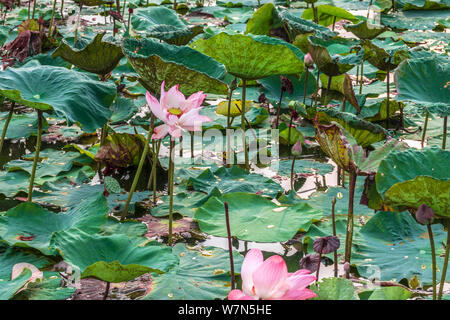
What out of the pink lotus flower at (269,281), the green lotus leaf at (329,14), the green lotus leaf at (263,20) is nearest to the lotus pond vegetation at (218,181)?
the pink lotus flower at (269,281)

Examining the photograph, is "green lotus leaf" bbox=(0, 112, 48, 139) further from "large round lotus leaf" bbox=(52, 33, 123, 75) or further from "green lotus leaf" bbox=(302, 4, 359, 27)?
"green lotus leaf" bbox=(302, 4, 359, 27)

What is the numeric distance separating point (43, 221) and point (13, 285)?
416 millimetres

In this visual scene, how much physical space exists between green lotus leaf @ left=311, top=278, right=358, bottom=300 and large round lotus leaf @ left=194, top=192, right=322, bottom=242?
1.61 ft

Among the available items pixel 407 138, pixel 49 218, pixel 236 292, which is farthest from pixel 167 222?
pixel 407 138

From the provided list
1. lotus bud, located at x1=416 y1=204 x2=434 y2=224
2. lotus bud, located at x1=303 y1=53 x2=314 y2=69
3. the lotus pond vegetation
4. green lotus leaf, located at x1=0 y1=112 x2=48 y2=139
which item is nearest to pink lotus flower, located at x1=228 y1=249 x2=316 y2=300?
the lotus pond vegetation

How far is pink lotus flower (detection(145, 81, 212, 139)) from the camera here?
168cm

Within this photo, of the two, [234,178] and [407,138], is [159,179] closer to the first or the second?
[234,178]

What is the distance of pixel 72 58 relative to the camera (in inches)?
97.7

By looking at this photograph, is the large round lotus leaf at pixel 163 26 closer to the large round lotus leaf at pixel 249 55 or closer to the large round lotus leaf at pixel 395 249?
the large round lotus leaf at pixel 249 55

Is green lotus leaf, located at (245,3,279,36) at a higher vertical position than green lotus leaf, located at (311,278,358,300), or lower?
higher

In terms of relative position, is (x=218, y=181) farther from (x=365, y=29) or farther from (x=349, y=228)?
(x=365, y=29)

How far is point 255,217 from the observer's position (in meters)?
2.09

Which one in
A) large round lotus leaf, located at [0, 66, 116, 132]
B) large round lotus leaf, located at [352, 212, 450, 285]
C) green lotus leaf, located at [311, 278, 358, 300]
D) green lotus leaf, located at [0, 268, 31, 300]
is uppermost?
large round lotus leaf, located at [0, 66, 116, 132]

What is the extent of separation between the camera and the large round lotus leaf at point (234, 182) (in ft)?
7.85
